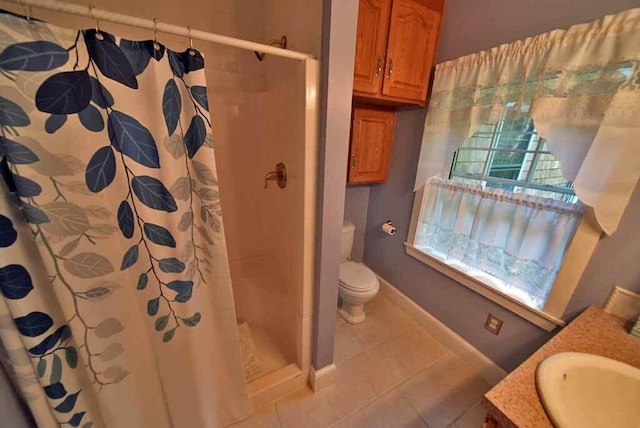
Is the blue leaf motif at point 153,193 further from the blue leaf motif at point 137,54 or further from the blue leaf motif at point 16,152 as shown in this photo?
the blue leaf motif at point 137,54

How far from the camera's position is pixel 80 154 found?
22.6 inches

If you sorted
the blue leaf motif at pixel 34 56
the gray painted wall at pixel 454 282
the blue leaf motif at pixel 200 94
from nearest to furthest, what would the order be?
1. the blue leaf motif at pixel 34 56
2. the blue leaf motif at pixel 200 94
3. the gray painted wall at pixel 454 282

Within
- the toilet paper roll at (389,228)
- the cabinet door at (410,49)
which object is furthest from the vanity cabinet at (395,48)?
the toilet paper roll at (389,228)

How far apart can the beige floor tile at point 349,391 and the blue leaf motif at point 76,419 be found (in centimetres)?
106

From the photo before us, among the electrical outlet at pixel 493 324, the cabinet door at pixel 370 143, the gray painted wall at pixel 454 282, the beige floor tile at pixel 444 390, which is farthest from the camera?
the cabinet door at pixel 370 143

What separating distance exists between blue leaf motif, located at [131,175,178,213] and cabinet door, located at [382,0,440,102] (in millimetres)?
1269

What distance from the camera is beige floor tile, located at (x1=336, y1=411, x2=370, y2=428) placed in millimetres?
1136

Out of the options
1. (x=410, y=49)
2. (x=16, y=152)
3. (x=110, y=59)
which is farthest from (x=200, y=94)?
(x=410, y=49)

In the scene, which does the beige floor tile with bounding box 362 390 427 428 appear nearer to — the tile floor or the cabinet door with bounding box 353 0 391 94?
the tile floor

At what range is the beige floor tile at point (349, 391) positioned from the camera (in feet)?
3.99

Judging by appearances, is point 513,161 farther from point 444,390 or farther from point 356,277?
point 444,390

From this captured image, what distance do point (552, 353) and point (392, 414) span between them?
0.86 meters

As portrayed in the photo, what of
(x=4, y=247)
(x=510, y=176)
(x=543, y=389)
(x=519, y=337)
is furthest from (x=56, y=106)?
(x=519, y=337)

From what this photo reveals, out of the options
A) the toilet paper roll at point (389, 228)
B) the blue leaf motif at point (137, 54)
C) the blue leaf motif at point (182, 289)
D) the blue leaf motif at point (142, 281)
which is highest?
the blue leaf motif at point (137, 54)
